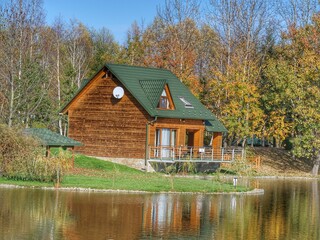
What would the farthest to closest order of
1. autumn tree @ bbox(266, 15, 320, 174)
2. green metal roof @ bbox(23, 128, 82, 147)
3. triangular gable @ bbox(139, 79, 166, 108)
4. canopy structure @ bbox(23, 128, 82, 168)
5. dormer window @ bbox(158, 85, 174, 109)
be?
autumn tree @ bbox(266, 15, 320, 174) < dormer window @ bbox(158, 85, 174, 109) < triangular gable @ bbox(139, 79, 166, 108) < green metal roof @ bbox(23, 128, 82, 147) < canopy structure @ bbox(23, 128, 82, 168)

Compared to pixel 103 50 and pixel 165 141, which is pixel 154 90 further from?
pixel 103 50

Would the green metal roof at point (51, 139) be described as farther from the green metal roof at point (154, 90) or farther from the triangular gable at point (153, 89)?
the triangular gable at point (153, 89)

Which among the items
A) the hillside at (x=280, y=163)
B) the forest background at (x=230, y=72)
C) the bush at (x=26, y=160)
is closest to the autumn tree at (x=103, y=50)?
the forest background at (x=230, y=72)

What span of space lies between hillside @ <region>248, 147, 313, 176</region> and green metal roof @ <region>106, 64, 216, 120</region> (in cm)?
900

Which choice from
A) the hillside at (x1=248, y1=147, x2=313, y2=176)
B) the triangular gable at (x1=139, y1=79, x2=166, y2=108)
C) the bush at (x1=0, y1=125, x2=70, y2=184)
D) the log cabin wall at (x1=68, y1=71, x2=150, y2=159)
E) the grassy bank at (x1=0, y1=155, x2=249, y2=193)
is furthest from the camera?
the hillside at (x1=248, y1=147, x2=313, y2=176)

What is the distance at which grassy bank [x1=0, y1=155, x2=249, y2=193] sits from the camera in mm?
35312

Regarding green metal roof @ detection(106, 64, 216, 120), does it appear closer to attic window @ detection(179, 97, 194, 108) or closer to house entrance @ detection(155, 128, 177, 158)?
attic window @ detection(179, 97, 194, 108)

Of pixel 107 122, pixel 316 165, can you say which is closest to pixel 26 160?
pixel 107 122

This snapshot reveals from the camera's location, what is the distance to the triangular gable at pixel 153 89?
4894 centimetres

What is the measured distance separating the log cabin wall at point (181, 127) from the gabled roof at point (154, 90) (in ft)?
2.22

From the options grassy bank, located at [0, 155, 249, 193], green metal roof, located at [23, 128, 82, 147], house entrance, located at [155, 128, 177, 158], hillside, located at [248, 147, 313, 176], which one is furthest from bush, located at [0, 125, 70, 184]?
hillside, located at [248, 147, 313, 176]

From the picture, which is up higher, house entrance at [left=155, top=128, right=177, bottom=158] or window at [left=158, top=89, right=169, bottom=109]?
window at [left=158, top=89, right=169, bottom=109]

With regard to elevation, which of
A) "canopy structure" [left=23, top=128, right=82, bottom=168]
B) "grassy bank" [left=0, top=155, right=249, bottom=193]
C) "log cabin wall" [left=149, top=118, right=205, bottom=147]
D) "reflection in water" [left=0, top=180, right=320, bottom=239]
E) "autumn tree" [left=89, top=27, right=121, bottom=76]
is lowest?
"reflection in water" [left=0, top=180, right=320, bottom=239]

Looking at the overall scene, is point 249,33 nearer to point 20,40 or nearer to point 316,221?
point 20,40
